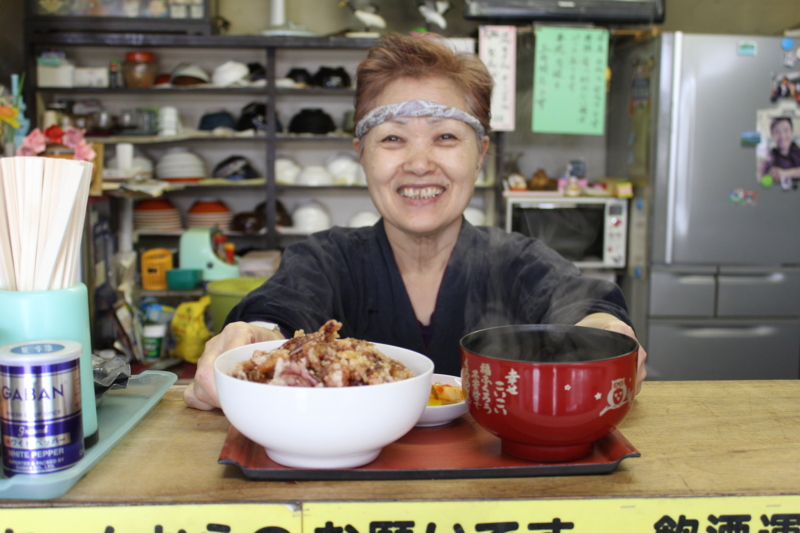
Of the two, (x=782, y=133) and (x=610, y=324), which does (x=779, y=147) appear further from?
(x=610, y=324)

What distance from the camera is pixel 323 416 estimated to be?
2.13 ft

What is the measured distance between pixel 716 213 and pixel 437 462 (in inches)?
136

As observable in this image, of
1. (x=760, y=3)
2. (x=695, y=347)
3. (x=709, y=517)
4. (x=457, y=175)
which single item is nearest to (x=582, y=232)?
(x=695, y=347)

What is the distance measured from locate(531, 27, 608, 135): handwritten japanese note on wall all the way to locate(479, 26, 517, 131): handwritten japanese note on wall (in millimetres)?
141

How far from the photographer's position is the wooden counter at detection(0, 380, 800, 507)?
68 cm

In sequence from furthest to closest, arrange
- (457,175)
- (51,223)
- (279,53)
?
(279,53), (457,175), (51,223)

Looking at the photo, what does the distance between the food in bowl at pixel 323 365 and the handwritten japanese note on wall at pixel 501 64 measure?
327cm

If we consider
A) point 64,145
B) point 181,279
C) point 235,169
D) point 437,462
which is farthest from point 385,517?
point 235,169

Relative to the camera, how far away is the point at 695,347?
12.1 feet

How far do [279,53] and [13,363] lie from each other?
3893 mm

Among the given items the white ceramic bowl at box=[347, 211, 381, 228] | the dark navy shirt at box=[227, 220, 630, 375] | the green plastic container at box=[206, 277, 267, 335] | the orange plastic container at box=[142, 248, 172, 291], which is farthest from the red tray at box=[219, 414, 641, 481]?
the white ceramic bowl at box=[347, 211, 381, 228]

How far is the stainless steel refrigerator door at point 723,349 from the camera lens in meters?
3.70

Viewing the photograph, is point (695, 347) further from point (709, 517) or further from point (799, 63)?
Result: point (709, 517)

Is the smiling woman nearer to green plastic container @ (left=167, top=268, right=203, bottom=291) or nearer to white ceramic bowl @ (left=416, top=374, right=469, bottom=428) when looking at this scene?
white ceramic bowl @ (left=416, top=374, right=469, bottom=428)
